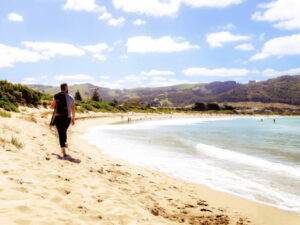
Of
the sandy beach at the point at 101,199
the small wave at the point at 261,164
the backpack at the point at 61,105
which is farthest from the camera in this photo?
the small wave at the point at 261,164

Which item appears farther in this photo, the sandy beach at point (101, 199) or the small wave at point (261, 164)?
the small wave at point (261, 164)

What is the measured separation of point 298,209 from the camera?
507 centimetres

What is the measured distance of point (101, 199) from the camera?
4.20 m

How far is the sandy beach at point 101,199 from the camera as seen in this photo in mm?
3192

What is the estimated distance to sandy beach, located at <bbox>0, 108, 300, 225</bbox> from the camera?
10.5ft

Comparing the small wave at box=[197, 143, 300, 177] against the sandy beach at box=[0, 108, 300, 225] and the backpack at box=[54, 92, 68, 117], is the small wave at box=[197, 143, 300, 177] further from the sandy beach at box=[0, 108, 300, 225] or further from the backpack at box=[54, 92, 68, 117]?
the backpack at box=[54, 92, 68, 117]

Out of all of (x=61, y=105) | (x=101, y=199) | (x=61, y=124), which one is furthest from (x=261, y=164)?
(x=61, y=105)

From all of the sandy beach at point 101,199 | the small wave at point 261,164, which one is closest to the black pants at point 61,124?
the sandy beach at point 101,199

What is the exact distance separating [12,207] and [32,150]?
4196 millimetres

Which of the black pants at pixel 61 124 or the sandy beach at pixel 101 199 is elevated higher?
the black pants at pixel 61 124

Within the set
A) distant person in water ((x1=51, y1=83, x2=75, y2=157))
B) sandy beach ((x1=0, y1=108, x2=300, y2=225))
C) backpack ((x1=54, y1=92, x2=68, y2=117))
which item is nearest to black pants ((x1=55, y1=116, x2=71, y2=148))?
distant person in water ((x1=51, y1=83, x2=75, y2=157))

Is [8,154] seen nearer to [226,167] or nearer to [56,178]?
[56,178]

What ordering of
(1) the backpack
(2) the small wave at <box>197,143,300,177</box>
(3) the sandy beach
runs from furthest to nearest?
1. (2) the small wave at <box>197,143,300,177</box>
2. (1) the backpack
3. (3) the sandy beach

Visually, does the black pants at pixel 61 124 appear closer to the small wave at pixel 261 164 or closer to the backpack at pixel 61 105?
the backpack at pixel 61 105
